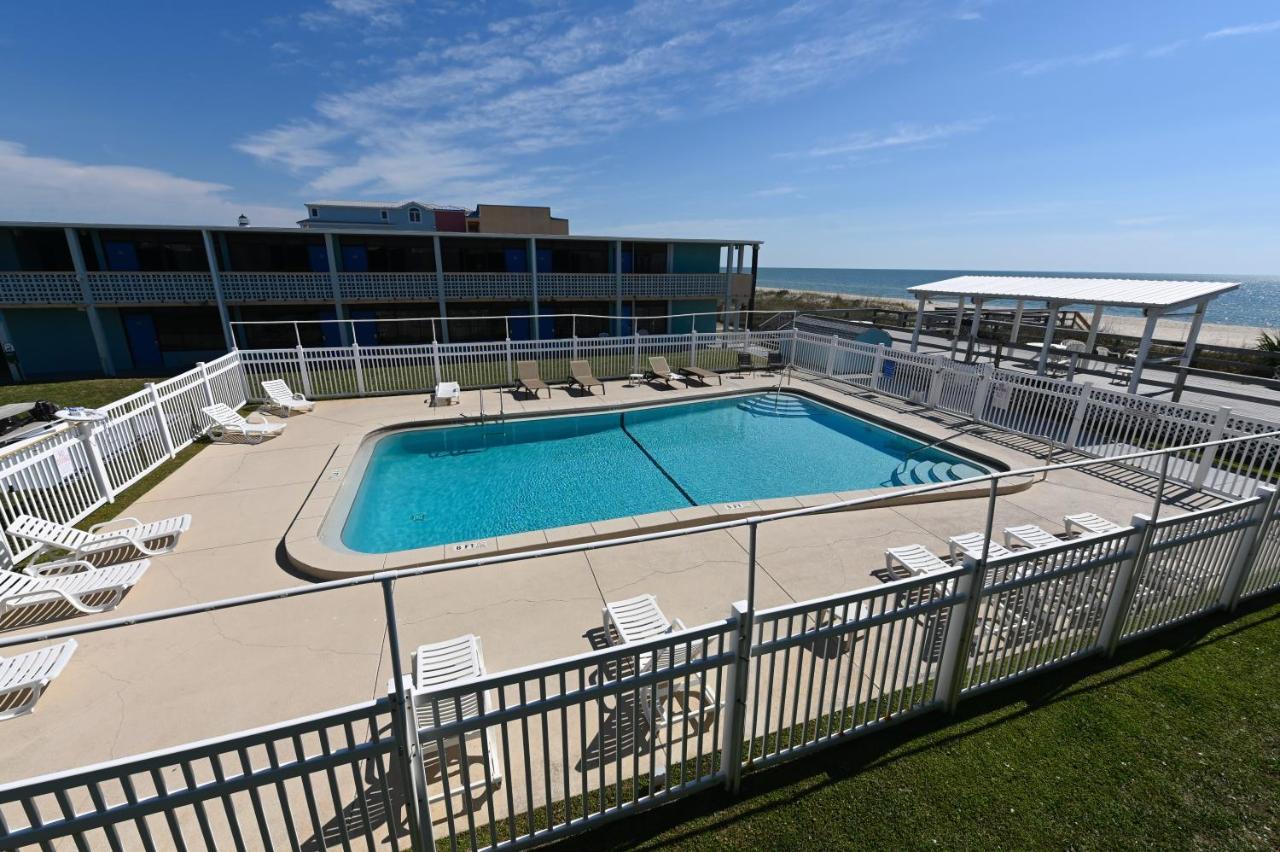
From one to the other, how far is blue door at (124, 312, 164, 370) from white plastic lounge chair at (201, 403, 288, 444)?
14866 mm

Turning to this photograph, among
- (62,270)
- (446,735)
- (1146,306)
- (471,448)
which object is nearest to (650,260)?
(471,448)

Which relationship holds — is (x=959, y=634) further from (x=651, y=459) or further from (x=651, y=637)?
(x=651, y=459)

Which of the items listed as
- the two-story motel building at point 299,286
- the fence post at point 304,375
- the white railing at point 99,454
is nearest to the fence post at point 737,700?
the white railing at point 99,454

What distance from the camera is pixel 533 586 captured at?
5922 millimetres

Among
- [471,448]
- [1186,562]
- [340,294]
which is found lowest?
[471,448]

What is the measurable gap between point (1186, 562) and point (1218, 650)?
86 centimetres

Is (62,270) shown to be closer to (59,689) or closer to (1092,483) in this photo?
(59,689)

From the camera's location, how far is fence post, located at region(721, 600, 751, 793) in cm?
326

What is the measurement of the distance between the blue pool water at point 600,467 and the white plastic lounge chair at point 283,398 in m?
2.66

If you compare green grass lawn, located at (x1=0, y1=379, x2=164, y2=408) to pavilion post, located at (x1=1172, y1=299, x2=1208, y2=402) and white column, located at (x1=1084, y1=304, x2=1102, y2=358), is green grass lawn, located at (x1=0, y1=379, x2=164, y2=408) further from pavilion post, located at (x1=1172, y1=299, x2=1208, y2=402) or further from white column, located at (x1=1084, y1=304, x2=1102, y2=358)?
pavilion post, located at (x1=1172, y1=299, x2=1208, y2=402)

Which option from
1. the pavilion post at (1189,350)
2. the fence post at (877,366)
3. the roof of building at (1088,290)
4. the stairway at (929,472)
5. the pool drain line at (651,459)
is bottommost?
the pool drain line at (651,459)

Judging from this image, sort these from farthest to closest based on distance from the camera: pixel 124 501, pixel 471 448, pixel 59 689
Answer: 1. pixel 471 448
2. pixel 124 501
3. pixel 59 689

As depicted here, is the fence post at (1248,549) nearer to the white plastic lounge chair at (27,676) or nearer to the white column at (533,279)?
the white plastic lounge chair at (27,676)

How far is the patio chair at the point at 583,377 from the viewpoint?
14.9 metres
